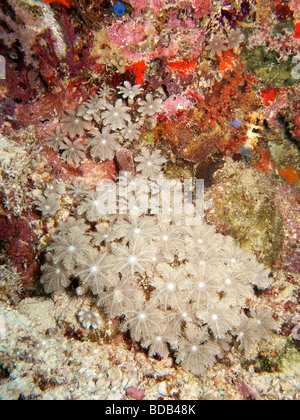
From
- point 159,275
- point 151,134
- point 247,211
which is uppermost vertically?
point 151,134

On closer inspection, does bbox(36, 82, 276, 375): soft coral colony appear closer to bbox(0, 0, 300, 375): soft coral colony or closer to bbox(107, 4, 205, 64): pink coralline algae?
bbox(0, 0, 300, 375): soft coral colony

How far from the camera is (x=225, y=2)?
15.3 feet

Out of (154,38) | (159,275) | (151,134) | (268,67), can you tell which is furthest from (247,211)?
(154,38)

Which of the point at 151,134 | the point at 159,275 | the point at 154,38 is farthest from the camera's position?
the point at 151,134

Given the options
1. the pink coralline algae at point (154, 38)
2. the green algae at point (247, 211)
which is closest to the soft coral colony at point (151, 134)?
the pink coralline algae at point (154, 38)

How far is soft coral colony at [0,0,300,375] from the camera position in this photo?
3.82m

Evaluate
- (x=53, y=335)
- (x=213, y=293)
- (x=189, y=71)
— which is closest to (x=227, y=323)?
(x=213, y=293)

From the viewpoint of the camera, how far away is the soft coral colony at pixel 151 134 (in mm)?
3824

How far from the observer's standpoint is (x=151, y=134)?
193 inches

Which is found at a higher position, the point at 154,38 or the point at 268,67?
the point at 154,38

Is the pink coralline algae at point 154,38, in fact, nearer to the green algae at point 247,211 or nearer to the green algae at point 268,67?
the green algae at point 268,67

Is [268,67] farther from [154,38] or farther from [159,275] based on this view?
[159,275]
